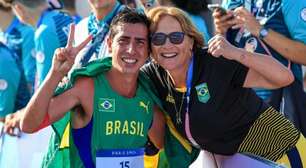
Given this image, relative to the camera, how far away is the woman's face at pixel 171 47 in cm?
354

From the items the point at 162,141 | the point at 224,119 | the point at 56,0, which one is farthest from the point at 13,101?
the point at 224,119

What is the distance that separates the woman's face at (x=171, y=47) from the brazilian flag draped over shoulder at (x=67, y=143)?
20 cm

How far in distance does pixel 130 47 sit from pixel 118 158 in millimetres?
546

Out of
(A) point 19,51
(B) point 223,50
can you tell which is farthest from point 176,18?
(A) point 19,51

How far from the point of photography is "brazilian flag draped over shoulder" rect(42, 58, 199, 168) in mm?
3469

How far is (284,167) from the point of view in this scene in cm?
362

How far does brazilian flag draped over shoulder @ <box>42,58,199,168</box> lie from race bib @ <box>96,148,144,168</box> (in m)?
0.16

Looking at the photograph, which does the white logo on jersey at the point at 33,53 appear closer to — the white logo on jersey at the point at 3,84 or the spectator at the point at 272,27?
the white logo on jersey at the point at 3,84

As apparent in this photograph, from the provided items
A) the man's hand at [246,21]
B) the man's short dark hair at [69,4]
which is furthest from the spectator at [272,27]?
A: the man's short dark hair at [69,4]

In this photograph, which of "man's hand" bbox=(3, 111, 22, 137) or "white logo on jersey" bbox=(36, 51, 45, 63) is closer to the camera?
"man's hand" bbox=(3, 111, 22, 137)

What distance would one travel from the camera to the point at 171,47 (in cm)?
354

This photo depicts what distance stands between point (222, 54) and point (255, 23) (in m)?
0.42

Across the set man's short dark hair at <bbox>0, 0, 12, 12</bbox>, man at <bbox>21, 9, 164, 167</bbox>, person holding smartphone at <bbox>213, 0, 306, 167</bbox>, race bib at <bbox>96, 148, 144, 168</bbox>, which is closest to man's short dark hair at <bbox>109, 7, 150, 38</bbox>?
man at <bbox>21, 9, 164, 167</bbox>

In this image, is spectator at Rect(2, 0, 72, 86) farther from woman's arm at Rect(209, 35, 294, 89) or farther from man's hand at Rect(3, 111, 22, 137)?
woman's arm at Rect(209, 35, 294, 89)
